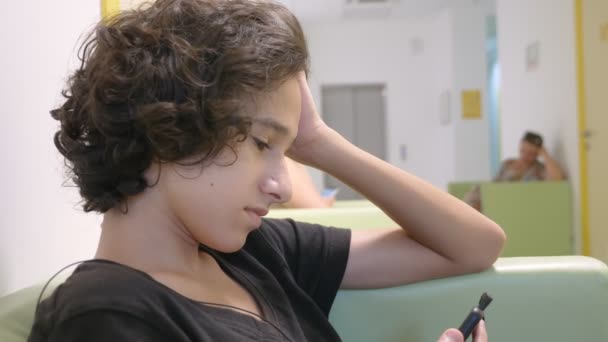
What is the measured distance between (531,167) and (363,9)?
3473mm

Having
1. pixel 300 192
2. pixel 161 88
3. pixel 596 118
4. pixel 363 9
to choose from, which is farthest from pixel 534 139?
pixel 161 88

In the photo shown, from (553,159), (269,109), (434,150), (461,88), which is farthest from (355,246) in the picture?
(434,150)

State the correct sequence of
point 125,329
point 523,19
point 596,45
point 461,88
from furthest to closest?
point 461,88 < point 523,19 < point 596,45 < point 125,329

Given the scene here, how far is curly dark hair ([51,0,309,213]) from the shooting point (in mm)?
710

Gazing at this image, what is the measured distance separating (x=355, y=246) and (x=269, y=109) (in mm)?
375

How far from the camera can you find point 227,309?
80 cm

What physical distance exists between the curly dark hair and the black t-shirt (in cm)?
13

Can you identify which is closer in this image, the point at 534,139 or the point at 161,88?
the point at 161,88

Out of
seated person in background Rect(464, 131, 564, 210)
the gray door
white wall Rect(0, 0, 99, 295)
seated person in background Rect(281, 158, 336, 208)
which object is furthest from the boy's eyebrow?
the gray door

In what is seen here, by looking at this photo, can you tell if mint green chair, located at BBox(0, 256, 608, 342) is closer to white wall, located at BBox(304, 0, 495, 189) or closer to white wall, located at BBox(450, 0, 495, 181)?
white wall, located at BBox(450, 0, 495, 181)

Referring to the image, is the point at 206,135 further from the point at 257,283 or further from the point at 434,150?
the point at 434,150

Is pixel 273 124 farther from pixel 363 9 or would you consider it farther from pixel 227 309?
pixel 363 9

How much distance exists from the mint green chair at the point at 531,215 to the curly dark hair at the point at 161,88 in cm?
398

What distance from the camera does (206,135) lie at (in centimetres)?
72
